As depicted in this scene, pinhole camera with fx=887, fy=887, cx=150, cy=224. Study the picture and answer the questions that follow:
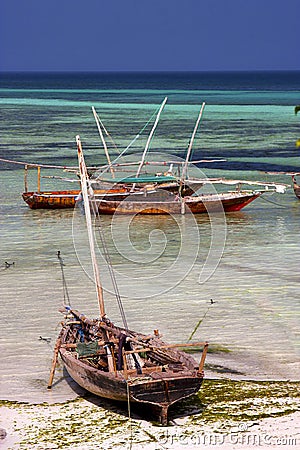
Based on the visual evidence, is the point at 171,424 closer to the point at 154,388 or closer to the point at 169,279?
the point at 154,388

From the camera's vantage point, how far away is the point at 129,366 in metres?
11.1

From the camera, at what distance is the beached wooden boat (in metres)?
10.2

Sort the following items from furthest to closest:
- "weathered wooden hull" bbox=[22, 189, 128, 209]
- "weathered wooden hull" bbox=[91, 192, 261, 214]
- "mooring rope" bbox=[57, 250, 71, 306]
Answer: "weathered wooden hull" bbox=[22, 189, 128, 209] < "weathered wooden hull" bbox=[91, 192, 261, 214] < "mooring rope" bbox=[57, 250, 71, 306]

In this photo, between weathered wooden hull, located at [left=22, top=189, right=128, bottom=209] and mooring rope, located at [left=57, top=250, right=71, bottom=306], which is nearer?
mooring rope, located at [left=57, top=250, right=71, bottom=306]

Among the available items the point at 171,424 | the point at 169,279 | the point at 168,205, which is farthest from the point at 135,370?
the point at 168,205

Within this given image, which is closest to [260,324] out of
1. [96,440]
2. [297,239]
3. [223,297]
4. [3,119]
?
[223,297]

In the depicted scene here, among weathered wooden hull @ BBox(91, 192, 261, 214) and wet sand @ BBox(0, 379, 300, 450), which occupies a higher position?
weathered wooden hull @ BBox(91, 192, 261, 214)

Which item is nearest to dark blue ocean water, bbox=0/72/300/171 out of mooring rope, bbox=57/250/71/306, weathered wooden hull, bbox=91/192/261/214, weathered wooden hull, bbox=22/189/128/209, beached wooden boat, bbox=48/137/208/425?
weathered wooden hull, bbox=91/192/261/214

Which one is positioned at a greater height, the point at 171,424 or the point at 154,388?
the point at 154,388

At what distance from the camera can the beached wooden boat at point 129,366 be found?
10.2m

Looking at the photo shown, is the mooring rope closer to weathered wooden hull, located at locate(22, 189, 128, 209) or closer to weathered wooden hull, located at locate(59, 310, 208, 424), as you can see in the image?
weathered wooden hull, located at locate(59, 310, 208, 424)

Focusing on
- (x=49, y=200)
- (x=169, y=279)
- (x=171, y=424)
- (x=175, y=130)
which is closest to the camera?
(x=171, y=424)

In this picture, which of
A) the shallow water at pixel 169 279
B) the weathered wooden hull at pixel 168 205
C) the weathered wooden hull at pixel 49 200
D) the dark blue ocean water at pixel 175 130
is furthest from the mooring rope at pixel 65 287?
the dark blue ocean water at pixel 175 130

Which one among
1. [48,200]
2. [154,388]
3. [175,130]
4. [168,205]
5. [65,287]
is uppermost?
[175,130]
